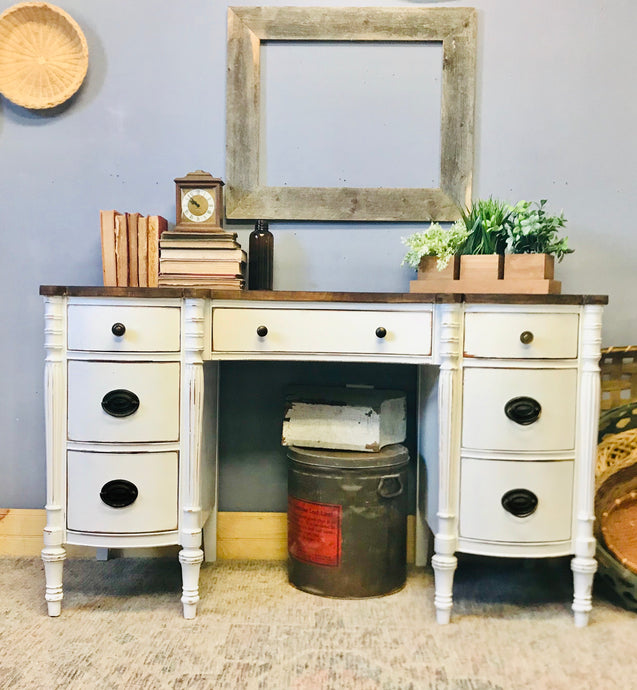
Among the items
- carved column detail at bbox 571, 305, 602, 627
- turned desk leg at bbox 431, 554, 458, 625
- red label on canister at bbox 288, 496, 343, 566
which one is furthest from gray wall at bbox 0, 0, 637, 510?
turned desk leg at bbox 431, 554, 458, 625

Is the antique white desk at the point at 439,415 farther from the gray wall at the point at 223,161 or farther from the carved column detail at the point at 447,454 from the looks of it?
the gray wall at the point at 223,161

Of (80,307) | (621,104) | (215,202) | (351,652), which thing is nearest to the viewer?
(351,652)

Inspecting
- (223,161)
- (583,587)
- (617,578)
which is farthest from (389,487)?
(223,161)

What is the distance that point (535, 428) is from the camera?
1669 mm

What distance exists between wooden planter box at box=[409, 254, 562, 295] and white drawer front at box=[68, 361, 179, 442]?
80 centimetres

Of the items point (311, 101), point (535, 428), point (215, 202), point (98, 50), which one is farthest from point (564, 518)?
point (98, 50)

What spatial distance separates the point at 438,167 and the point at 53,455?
4.73 ft

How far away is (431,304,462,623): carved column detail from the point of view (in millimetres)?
1668

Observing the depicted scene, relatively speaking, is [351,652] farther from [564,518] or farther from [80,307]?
[80,307]

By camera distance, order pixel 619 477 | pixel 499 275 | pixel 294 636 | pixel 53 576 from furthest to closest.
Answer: pixel 619 477, pixel 499 275, pixel 53 576, pixel 294 636

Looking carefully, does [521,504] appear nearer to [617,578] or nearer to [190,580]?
[617,578]

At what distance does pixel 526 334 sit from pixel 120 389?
1.05 metres

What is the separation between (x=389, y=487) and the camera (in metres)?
1.84

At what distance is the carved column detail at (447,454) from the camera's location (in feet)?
5.47
